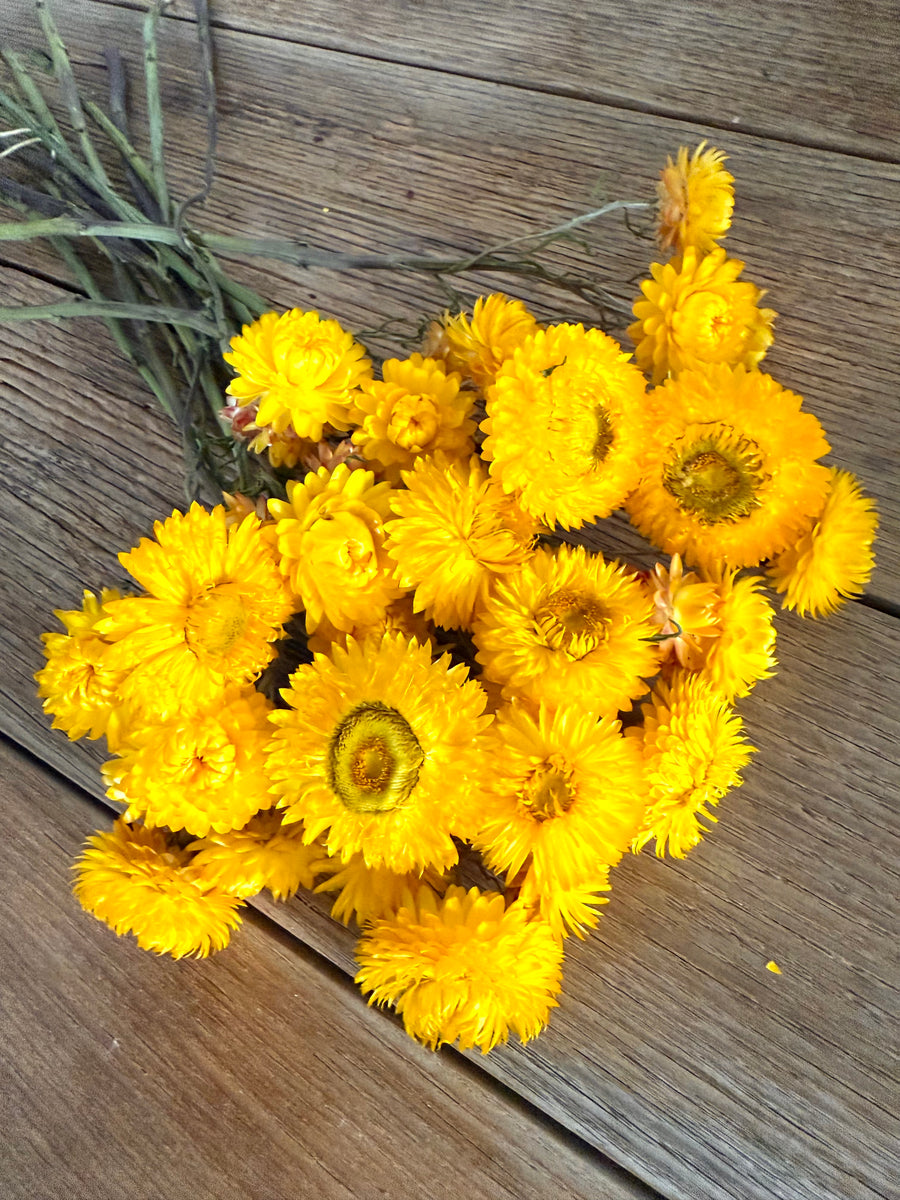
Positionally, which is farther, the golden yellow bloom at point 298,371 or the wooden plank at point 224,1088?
the wooden plank at point 224,1088

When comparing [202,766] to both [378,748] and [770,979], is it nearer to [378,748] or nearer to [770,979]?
[378,748]

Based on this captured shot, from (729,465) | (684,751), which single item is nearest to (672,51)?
(729,465)

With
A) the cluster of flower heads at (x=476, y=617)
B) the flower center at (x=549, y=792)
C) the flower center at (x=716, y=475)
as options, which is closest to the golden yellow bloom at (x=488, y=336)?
the cluster of flower heads at (x=476, y=617)

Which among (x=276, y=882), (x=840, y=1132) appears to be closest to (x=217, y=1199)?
(x=276, y=882)

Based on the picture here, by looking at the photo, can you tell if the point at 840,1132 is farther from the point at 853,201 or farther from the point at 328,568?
the point at 853,201

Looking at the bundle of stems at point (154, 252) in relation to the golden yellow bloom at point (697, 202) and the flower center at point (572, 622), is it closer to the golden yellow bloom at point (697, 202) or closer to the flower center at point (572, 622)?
the golden yellow bloom at point (697, 202)

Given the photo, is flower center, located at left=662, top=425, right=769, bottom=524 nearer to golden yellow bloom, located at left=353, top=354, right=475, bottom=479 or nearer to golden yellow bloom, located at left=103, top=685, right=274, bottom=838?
golden yellow bloom, located at left=353, top=354, right=475, bottom=479

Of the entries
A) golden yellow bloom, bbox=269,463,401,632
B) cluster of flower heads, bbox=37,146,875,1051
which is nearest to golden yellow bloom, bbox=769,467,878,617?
cluster of flower heads, bbox=37,146,875,1051
